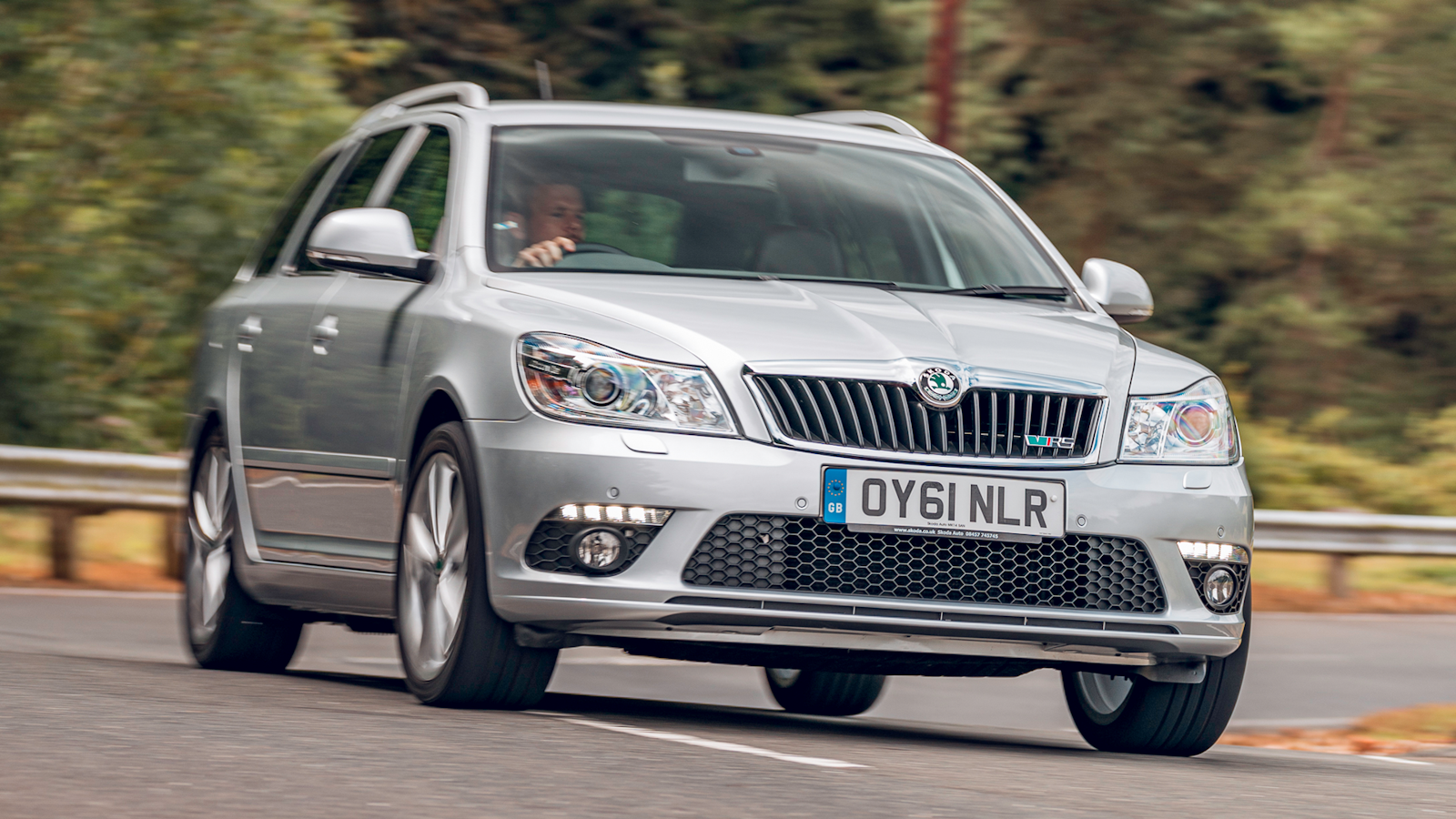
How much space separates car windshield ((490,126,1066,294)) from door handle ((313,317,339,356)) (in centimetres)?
73

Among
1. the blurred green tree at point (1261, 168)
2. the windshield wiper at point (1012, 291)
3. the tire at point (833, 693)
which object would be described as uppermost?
the windshield wiper at point (1012, 291)

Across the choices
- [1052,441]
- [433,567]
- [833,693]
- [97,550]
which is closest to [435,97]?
[433,567]

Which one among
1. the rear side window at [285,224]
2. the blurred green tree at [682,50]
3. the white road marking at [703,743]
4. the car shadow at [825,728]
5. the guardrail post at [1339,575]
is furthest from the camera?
the blurred green tree at [682,50]

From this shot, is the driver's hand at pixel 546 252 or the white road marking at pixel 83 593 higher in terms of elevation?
the driver's hand at pixel 546 252

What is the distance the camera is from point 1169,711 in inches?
263

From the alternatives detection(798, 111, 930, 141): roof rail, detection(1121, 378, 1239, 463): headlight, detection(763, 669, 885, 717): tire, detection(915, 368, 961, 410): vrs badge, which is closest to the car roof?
detection(798, 111, 930, 141): roof rail

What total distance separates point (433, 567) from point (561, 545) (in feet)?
1.93

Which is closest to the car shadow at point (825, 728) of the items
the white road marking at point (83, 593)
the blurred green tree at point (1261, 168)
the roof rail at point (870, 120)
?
the roof rail at point (870, 120)

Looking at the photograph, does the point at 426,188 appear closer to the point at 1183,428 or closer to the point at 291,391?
the point at 291,391

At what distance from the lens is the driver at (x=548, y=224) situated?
658cm

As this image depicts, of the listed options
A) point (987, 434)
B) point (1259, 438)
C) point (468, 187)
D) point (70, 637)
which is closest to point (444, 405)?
point (468, 187)

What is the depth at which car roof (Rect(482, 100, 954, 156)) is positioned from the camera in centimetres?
717

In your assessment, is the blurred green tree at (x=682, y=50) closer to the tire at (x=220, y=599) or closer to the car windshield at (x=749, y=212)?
the tire at (x=220, y=599)

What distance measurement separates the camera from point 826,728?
276 inches
